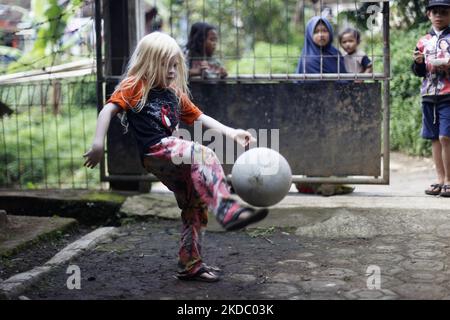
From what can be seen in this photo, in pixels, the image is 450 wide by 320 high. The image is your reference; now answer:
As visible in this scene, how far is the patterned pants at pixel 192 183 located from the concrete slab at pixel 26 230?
138cm

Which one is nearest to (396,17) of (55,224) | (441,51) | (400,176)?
(400,176)

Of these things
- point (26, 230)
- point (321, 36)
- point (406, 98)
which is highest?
point (321, 36)

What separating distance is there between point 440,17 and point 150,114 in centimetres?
305

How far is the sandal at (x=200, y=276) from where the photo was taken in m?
3.96

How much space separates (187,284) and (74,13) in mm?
3769

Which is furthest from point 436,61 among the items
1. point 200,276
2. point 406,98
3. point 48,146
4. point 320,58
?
point 48,146

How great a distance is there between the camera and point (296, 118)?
5.94 meters

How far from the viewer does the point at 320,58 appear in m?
6.15

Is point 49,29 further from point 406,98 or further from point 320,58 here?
point 406,98

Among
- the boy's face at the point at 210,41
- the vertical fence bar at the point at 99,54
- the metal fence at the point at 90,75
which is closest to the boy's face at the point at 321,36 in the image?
the metal fence at the point at 90,75

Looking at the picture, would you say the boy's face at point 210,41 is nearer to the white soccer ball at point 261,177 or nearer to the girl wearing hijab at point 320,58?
the girl wearing hijab at point 320,58

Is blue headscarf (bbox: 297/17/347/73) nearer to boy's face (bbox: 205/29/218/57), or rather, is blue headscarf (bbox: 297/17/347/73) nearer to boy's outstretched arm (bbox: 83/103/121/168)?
boy's face (bbox: 205/29/218/57)

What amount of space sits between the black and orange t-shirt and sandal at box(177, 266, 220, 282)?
79 centimetres

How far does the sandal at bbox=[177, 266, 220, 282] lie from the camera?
396 centimetres
